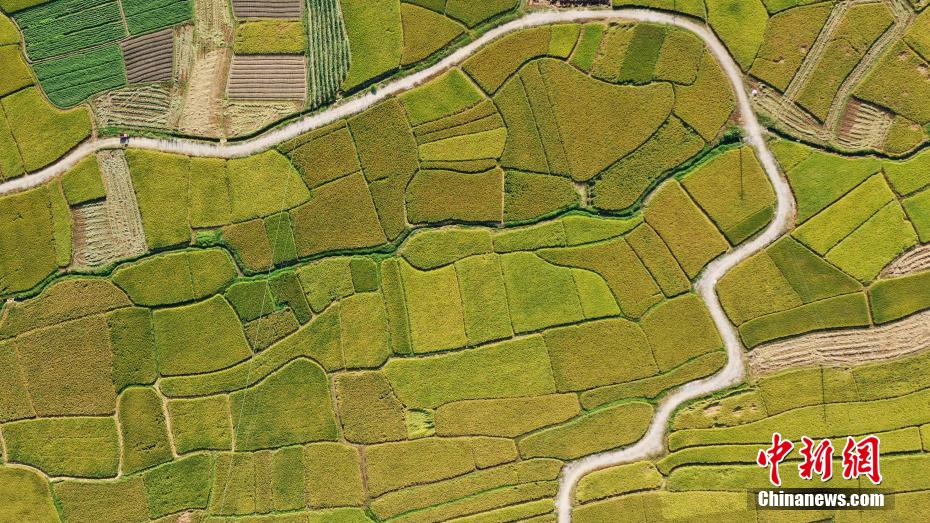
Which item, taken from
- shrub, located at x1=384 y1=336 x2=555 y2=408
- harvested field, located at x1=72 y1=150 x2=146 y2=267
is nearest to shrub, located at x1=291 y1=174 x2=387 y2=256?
shrub, located at x1=384 y1=336 x2=555 y2=408

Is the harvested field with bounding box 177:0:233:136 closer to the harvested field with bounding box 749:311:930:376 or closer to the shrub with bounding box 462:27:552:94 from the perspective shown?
the shrub with bounding box 462:27:552:94

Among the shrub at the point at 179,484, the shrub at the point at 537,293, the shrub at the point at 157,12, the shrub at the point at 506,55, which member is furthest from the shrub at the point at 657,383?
the shrub at the point at 157,12

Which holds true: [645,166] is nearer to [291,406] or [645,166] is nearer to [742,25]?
[742,25]

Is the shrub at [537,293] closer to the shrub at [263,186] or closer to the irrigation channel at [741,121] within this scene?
the irrigation channel at [741,121]

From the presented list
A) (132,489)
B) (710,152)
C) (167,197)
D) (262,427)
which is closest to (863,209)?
(710,152)

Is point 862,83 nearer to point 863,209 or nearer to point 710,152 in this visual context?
point 863,209

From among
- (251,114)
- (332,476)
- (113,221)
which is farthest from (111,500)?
(251,114)
